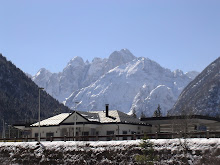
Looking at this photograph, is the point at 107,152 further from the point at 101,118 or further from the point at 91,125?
the point at 101,118

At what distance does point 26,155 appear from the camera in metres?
64.2

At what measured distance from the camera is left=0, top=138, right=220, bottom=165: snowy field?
46.9 meters

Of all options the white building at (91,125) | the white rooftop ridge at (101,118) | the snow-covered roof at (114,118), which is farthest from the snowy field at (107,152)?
the snow-covered roof at (114,118)

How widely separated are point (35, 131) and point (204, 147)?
44470 millimetres

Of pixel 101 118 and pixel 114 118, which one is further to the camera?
pixel 101 118

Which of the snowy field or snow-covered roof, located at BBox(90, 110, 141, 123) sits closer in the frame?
the snowy field

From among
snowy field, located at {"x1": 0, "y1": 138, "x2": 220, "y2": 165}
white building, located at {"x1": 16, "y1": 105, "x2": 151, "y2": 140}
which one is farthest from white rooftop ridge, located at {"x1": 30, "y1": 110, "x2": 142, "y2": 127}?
snowy field, located at {"x1": 0, "y1": 138, "x2": 220, "y2": 165}

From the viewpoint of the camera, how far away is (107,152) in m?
55.5

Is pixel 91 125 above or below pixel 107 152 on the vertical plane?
above

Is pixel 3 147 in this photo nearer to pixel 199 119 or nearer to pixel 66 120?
pixel 66 120

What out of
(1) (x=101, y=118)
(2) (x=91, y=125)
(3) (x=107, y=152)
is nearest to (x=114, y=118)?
(1) (x=101, y=118)

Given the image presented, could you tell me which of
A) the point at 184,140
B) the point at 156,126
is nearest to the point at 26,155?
the point at 184,140

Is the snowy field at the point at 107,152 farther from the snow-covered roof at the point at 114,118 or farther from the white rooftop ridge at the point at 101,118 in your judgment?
the snow-covered roof at the point at 114,118

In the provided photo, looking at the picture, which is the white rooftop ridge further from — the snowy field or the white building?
the snowy field
